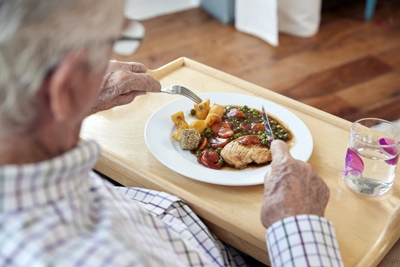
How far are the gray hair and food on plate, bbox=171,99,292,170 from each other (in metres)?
0.55

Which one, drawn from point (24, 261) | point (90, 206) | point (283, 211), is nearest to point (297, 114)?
point (283, 211)

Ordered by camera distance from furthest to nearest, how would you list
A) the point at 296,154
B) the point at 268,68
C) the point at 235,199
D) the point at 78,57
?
the point at 268,68 < the point at 296,154 < the point at 235,199 < the point at 78,57

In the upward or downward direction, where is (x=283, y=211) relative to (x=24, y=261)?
downward

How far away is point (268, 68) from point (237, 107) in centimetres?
151

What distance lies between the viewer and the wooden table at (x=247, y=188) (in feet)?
3.10

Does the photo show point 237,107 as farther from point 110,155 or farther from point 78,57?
point 78,57

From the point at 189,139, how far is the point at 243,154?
132mm

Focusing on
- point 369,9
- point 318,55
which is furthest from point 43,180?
point 369,9

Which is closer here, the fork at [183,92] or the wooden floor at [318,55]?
the fork at [183,92]

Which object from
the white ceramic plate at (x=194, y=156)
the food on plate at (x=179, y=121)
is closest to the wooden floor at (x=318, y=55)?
the white ceramic plate at (x=194, y=156)

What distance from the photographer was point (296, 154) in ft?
3.70

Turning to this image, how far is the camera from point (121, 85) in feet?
3.94

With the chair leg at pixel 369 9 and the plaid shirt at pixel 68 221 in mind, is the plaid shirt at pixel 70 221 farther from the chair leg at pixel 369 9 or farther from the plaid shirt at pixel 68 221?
the chair leg at pixel 369 9

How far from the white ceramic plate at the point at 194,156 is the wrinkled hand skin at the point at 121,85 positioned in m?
0.07
